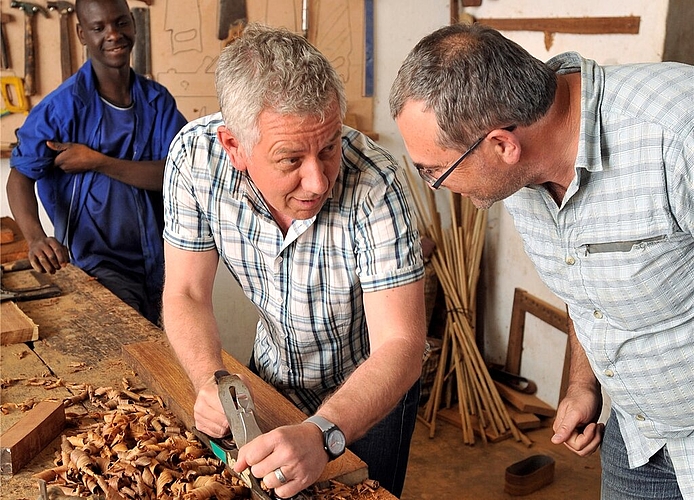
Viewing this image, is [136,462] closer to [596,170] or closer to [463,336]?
[596,170]

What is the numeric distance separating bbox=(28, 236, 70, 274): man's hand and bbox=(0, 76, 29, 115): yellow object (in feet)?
4.44

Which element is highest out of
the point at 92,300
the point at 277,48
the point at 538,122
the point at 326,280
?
the point at 277,48

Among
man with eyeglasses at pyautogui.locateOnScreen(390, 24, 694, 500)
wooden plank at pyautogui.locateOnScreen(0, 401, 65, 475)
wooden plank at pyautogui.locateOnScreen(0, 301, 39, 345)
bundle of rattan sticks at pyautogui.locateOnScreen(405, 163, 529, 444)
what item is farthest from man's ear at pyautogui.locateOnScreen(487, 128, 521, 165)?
bundle of rattan sticks at pyautogui.locateOnScreen(405, 163, 529, 444)

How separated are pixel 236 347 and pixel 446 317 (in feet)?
4.68

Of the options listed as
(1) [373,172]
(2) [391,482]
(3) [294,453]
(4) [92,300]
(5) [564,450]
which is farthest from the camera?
(5) [564,450]

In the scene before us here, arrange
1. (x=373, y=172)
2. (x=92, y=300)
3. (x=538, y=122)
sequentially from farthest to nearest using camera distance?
(x=92, y=300) → (x=373, y=172) → (x=538, y=122)

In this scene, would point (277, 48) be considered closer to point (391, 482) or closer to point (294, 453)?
point (294, 453)

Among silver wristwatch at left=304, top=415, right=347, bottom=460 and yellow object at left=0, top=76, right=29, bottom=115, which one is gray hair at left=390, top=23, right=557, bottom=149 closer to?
silver wristwatch at left=304, top=415, right=347, bottom=460

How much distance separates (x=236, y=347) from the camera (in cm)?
515

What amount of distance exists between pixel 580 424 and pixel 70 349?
1608mm

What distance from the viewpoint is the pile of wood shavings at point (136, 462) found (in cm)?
166

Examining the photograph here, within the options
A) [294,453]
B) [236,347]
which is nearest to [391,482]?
[294,453]

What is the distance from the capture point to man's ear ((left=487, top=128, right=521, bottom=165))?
1644 millimetres

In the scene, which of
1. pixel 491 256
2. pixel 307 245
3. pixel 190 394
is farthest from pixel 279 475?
→ pixel 491 256
